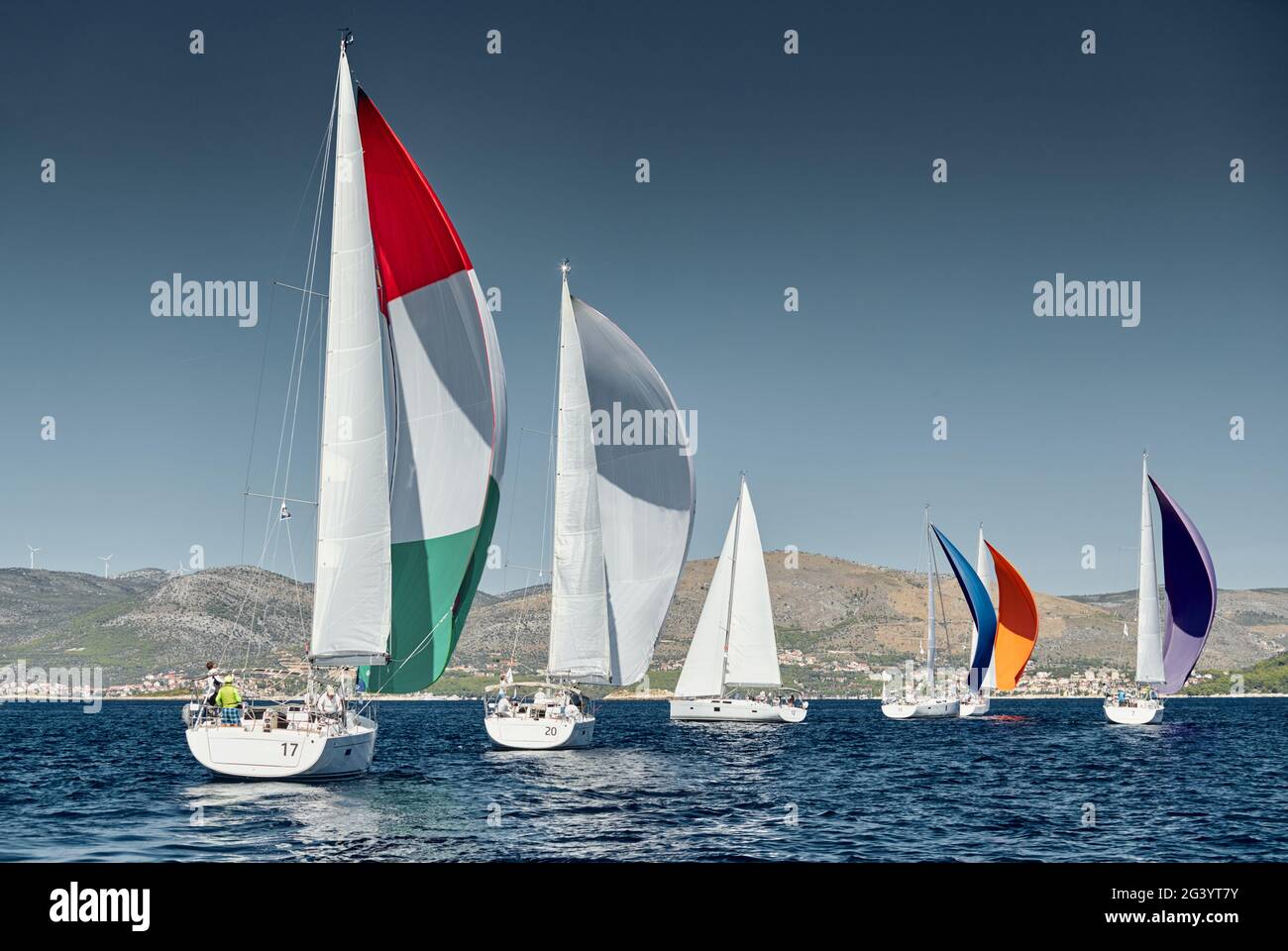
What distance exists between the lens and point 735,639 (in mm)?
68000

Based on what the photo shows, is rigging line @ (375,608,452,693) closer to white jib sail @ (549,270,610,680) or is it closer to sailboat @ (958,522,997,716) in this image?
white jib sail @ (549,270,610,680)

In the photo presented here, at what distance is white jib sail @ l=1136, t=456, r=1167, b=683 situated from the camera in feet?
221

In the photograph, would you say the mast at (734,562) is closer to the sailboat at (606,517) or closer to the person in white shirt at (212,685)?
the sailboat at (606,517)

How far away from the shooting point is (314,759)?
27250 mm

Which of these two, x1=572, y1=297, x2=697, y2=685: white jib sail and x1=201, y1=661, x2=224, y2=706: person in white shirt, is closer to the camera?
x1=201, y1=661, x2=224, y2=706: person in white shirt

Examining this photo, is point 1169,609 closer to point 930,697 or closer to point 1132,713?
point 1132,713

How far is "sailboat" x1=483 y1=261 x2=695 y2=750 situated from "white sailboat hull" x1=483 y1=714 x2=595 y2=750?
0.35 ft

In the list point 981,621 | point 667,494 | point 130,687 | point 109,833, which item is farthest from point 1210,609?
point 130,687

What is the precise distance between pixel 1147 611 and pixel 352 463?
55.3 meters

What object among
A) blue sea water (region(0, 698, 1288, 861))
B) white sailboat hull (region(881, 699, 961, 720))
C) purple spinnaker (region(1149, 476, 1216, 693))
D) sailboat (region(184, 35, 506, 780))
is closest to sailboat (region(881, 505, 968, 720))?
white sailboat hull (region(881, 699, 961, 720))

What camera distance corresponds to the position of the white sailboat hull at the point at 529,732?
1631 inches

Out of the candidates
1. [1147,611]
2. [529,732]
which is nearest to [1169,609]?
[1147,611]
